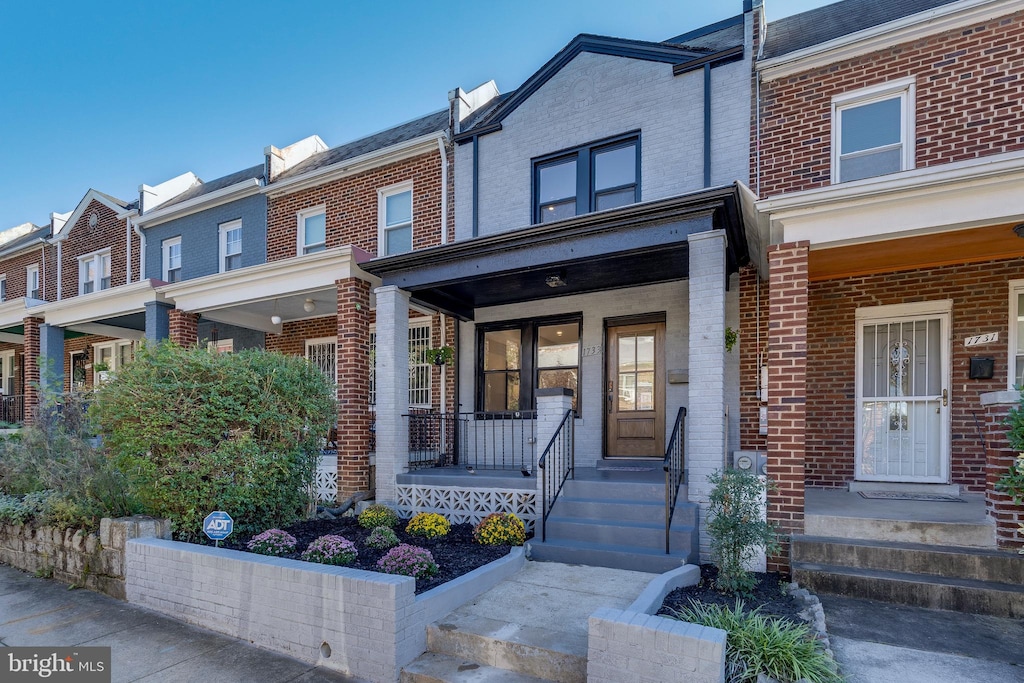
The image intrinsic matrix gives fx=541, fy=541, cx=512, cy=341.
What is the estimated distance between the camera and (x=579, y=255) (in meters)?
6.21

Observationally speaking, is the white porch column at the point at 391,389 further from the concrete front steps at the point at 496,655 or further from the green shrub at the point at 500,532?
the concrete front steps at the point at 496,655

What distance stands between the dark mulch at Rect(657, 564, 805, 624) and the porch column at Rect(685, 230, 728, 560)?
718 mm

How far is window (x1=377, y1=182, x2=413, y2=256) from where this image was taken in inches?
372

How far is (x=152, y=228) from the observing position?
40.9 ft

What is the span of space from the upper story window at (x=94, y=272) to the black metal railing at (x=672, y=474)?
13.9m

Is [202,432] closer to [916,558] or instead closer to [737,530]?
[737,530]

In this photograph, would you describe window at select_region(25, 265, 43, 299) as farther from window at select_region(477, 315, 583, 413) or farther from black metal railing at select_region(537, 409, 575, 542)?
black metal railing at select_region(537, 409, 575, 542)

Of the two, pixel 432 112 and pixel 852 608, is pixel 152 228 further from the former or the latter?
pixel 852 608

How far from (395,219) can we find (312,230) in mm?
2000

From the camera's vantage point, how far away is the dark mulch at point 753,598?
3.95 metres

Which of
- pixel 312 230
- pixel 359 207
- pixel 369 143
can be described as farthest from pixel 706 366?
pixel 369 143

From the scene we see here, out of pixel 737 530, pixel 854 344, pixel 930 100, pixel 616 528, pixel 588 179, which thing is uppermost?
pixel 930 100

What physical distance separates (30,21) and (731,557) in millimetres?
17390

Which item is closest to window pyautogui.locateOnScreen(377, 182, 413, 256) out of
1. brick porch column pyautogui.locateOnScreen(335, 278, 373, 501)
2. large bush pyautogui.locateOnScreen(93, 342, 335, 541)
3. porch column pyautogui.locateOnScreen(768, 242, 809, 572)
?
brick porch column pyautogui.locateOnScreen(335, 278, 373, 501)
